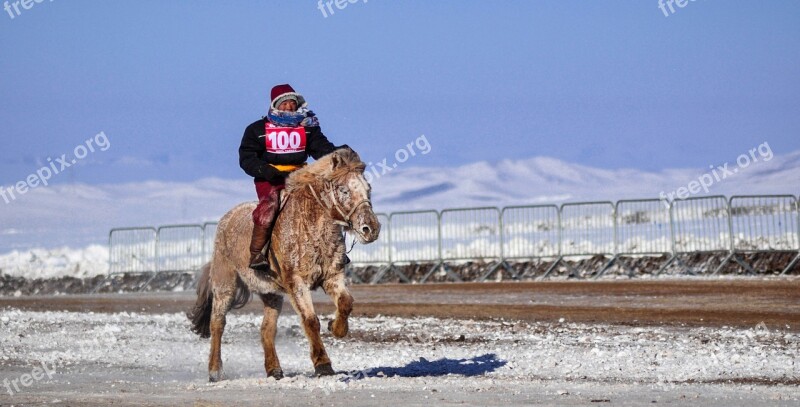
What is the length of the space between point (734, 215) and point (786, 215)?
129 centimetres

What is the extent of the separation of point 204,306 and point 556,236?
1962cm

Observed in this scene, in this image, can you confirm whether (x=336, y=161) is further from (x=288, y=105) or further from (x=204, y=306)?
(x=204, y=306)

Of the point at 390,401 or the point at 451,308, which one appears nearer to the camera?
the point at 390,401

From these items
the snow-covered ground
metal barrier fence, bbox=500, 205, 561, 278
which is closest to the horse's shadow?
the snow-covered ground

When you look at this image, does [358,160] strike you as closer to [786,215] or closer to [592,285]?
[592,285]

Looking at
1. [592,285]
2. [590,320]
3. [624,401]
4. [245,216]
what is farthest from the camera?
[592,285]

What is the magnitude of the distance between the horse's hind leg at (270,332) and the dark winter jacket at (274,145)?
5.07ft

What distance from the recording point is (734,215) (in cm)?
3262

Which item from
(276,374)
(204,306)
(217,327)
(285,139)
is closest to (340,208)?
(285,139)

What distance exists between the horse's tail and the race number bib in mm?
2525

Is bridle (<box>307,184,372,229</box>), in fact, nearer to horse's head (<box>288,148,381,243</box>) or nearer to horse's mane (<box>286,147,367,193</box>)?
horse's head (<box>288,148,381,243</box>)

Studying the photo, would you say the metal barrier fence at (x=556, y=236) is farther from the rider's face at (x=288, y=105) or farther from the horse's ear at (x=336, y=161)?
the horse's ear at (x=336, y=161)

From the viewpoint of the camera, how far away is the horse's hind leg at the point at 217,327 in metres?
14.9

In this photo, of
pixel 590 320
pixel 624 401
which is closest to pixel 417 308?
pixel 590 320
